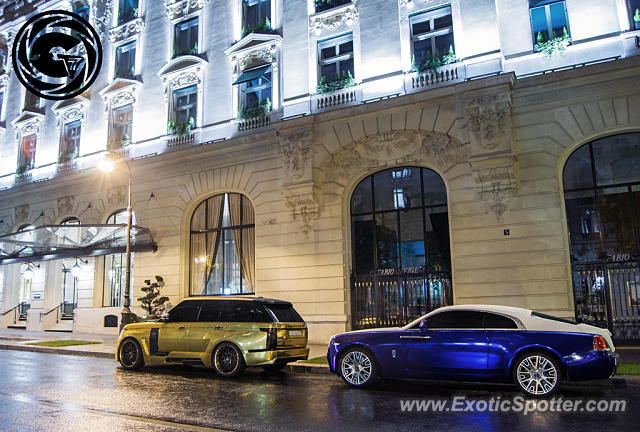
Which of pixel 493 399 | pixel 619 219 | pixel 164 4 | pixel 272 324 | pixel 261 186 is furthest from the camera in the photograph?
pixel 164 4

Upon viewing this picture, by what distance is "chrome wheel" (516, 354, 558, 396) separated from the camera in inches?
336

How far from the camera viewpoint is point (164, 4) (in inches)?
980

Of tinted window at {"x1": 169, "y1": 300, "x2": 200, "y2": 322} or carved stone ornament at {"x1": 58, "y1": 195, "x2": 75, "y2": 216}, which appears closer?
tinted window at {"x1": 169, "y1": 300, "x2": 200, "y2": 322}

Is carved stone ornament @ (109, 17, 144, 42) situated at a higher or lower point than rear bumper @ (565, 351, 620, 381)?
higher

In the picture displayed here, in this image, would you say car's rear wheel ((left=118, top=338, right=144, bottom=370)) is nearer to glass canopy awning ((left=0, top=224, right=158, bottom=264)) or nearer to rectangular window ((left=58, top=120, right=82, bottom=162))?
glass canopy awning ((left=0, top=224, right=158, bottom=264))

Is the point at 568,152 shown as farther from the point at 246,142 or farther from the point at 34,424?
the point at 34,424

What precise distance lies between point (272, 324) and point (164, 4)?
1959cm

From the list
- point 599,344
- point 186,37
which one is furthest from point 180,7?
point 599,344

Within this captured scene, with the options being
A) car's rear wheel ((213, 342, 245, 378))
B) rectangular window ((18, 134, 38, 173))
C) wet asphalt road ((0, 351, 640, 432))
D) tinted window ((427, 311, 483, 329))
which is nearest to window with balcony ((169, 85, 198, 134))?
rectangular window ((18, 134, 38, 173))

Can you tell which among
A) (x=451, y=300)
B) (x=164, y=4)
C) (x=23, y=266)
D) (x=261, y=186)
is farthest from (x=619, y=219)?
→ (x=23, y=266)

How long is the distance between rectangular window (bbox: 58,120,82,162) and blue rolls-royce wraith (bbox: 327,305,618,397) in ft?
73.6

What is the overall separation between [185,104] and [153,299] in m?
8.97

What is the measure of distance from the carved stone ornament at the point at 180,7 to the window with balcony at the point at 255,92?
16.5 feet

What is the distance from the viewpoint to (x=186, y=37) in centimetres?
2428
